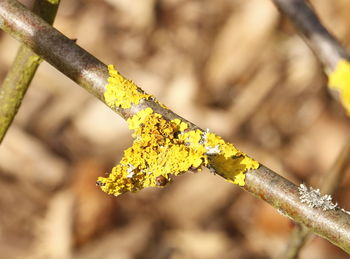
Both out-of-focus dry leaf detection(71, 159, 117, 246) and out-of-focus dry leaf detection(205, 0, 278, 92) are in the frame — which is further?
out-of-focus dry leaf detection(205, 0, 278, 92)

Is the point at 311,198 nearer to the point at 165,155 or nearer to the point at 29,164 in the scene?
the point at 165,155

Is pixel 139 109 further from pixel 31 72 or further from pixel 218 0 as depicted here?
pixel 218 0

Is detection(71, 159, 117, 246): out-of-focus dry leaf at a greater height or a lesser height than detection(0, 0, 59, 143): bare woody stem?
greater

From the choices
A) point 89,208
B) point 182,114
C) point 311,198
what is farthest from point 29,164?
point 311,198

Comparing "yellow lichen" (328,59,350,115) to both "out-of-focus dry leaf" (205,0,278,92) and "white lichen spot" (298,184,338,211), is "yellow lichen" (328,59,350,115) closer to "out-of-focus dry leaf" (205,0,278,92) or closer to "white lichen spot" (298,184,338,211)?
"white lichen spot" (298,184,338,211)

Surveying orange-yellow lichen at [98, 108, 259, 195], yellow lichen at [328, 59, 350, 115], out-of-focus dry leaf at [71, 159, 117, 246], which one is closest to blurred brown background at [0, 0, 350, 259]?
out-of-focus dry leaf at [71, 159, 117, 246]

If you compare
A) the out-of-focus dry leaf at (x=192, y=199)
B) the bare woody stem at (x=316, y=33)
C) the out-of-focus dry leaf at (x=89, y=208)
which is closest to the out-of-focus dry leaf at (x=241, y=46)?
the out-of-focus dry leaf at (x=192, y=199)
